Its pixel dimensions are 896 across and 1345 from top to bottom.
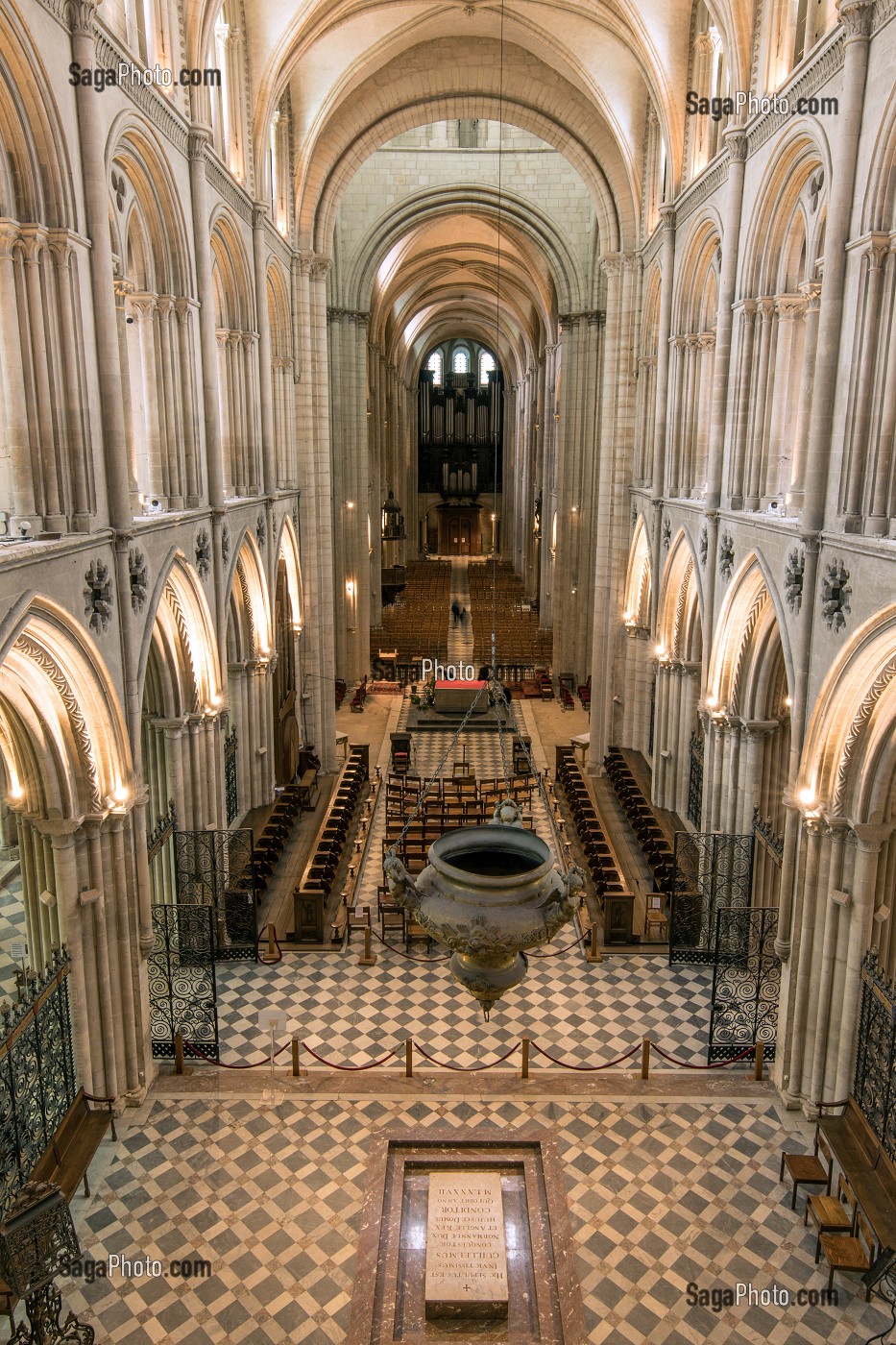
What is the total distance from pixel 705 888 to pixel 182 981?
735 centimetres

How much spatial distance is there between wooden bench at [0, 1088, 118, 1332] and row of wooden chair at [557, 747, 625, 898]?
24.9 ft

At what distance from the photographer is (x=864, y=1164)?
8.96 meters

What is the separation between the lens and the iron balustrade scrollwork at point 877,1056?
8.79m

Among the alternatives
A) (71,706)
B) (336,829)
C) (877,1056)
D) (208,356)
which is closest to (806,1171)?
(877,1056)

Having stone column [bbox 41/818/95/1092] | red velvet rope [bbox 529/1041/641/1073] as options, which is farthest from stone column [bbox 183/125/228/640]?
red velvet rope [bbox 529/1041/641/1073]

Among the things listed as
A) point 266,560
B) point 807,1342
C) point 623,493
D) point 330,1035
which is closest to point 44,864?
point 330,1035

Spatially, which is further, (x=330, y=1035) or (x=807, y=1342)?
(x=330, y=1035)

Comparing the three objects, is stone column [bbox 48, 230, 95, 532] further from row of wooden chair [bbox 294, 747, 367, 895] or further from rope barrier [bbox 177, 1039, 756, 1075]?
row of wooden chair [bbox 294, 747, 367, 895]

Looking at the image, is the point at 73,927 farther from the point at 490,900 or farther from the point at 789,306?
the point at 789,306

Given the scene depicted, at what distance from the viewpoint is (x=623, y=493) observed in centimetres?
2245

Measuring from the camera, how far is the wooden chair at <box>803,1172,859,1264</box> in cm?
846

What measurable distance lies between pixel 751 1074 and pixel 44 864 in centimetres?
814

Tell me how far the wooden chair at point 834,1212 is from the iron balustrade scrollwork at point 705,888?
13.7ft

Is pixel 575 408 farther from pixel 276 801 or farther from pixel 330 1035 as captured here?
pixel 330 1035
